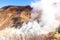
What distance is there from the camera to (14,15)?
292cm

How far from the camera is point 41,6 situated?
9.27ft

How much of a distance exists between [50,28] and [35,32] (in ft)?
0.76

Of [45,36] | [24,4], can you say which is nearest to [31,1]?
[24,4]

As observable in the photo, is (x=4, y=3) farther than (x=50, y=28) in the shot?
Yes

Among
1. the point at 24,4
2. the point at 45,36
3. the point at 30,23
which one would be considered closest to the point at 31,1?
the point at 24,4

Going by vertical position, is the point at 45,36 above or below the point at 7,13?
below

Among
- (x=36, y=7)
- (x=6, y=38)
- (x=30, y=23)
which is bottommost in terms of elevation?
(x=6, y=38)

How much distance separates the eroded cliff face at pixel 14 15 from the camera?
2857 mm

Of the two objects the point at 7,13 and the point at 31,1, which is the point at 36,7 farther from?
the point at 7,13

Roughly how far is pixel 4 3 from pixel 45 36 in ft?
2.77

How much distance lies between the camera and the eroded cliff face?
286 centimetres

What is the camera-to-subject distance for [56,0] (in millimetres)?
2791

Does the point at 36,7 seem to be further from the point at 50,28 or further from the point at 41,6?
the point at 50,28

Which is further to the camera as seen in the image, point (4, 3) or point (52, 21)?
point (4, 3)
